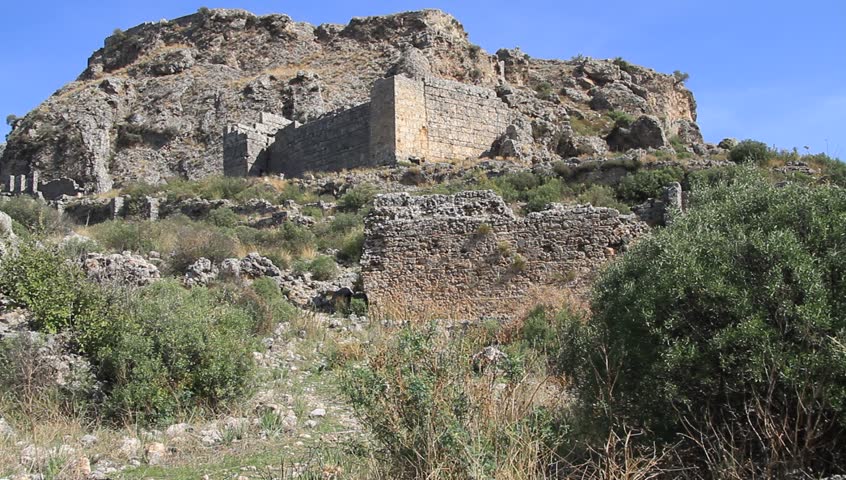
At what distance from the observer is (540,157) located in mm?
26734

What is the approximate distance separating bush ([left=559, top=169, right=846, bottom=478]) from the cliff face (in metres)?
26.7

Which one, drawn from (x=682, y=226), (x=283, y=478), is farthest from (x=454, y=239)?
(x=283, y=478)

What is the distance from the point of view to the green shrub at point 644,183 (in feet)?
72.2

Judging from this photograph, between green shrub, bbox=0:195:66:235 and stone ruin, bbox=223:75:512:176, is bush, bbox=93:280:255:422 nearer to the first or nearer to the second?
green shrub, bbox=0:195:66:235

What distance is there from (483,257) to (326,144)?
1626 cm

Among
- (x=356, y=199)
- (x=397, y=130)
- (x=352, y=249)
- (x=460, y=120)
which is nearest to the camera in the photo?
(x=352, y=249)

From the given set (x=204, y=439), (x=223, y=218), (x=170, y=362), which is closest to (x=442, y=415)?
(x=204, y=439)

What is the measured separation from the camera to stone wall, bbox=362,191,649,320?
1220 cm

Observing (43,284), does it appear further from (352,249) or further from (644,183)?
(644,183)

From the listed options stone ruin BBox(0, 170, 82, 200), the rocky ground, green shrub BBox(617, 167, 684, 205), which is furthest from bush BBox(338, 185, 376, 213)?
stone ruin BBox(0, 170, 82, 200)

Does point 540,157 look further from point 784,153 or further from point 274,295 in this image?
point 274,295

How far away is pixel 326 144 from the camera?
27.8 m

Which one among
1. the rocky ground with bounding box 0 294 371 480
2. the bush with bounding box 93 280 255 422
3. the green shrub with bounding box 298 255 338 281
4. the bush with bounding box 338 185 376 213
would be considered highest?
the bush with bounding box 338 185 376 213

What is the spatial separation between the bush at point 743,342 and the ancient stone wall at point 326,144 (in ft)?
65.6
